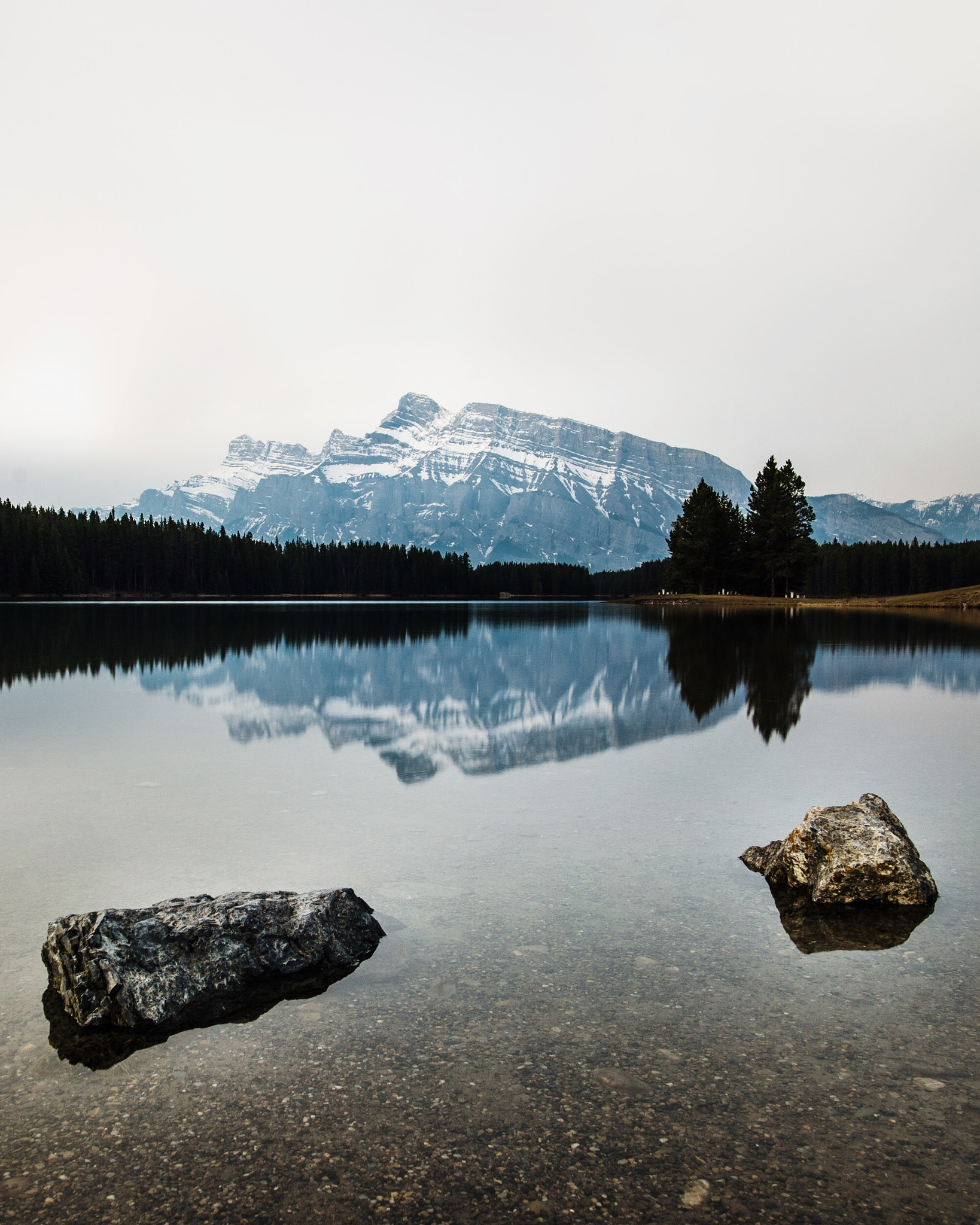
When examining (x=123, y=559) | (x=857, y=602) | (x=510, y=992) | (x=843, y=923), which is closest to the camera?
(x=510, y=992)

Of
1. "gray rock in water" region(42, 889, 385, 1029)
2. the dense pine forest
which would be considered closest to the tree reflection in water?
"gray rock in water" region(42, 889, 385, 1029)

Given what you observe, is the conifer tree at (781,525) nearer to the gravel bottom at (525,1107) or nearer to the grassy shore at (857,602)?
the grassy shore at (857,602)

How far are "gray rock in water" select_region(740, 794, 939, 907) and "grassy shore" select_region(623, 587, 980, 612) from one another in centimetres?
9765

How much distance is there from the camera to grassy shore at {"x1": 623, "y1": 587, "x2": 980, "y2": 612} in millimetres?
97750

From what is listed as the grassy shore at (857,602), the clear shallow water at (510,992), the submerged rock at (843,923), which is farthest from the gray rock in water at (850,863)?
the grassy shore at (857,602)

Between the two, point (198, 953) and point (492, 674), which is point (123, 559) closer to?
point (492, 674)

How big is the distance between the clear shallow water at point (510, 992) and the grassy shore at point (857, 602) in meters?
92.3

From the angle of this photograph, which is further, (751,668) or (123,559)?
(123,559)

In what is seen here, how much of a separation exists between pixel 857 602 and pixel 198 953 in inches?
4453

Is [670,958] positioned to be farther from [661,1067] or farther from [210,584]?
[210,584]

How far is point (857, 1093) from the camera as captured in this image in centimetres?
503

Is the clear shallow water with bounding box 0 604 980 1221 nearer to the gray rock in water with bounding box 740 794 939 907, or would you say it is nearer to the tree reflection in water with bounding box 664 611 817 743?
Result: the gray rock in water with bounding box 740 794 939 907

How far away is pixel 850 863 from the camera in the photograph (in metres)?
8.34

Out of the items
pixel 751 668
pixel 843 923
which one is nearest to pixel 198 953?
pixel 843 923
